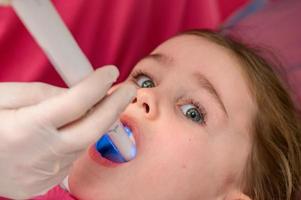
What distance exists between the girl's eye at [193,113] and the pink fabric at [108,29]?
0.42m

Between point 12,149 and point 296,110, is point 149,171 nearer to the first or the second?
point 12,149

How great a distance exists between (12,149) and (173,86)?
36 centimetres

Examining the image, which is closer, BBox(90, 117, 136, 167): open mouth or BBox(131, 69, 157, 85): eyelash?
BBox(90, 117, 136, 167): open mouth

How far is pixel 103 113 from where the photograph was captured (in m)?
0.78

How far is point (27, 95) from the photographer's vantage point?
80 centimetres

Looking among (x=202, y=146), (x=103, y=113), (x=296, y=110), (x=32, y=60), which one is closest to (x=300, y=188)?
(x=296, y=110)

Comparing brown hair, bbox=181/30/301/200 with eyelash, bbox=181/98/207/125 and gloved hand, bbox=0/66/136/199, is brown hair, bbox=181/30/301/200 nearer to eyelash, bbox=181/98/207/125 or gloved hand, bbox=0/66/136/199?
eyelash, bbox=181/98/207/125

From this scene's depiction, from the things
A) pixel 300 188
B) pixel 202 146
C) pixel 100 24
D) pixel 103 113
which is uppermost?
pixel 103 113

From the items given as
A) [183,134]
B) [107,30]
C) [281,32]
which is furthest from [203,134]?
[281,32]

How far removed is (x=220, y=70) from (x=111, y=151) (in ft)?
0.87

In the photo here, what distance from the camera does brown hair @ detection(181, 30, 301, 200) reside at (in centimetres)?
107

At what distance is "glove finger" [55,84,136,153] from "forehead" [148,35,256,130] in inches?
11.4

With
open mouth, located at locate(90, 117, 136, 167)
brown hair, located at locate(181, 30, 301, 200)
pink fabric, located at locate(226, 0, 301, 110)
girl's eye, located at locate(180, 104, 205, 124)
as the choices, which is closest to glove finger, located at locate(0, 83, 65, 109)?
open mouth, located at locate(90, 117, 136, 167)

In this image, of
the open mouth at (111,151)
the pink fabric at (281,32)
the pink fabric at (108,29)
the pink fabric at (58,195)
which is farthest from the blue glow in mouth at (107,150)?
the pink fabric at (281,32)
